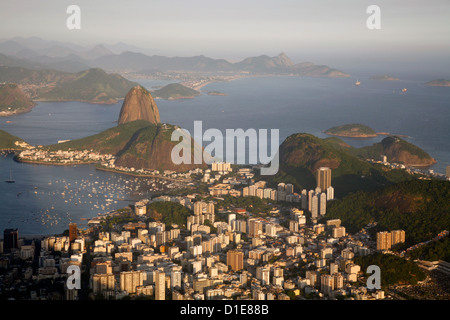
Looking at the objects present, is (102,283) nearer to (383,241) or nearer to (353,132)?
(383,241)

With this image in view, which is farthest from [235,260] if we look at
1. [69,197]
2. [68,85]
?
[68,85]

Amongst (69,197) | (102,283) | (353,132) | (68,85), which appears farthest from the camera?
(68,85)

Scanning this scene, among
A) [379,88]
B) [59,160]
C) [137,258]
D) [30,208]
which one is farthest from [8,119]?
[379,88]

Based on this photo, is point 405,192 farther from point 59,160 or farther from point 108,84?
point 108,84

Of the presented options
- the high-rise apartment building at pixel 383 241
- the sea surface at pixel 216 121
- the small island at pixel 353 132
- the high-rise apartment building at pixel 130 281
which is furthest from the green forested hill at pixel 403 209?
the small island at pixel 353 132

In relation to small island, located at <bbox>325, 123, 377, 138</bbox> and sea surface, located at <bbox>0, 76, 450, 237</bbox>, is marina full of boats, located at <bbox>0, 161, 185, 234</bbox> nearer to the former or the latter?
sea surface, located at <bbox>0, 76, 450, 237</bbox>

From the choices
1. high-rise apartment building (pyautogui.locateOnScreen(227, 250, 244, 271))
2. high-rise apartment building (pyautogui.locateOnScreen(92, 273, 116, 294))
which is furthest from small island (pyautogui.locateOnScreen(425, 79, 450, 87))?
high-rise apartment building (pyautogui.locateOnScreen(92, 273, 116, 294))

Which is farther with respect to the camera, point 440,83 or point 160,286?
point 440,83
